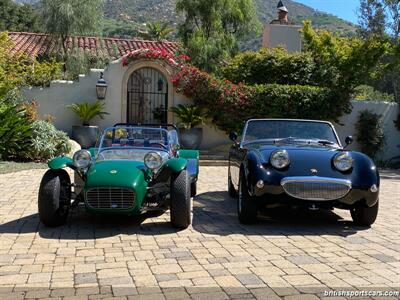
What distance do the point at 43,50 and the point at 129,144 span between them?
18.1 m

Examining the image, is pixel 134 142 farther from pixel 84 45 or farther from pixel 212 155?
pixel 84 45

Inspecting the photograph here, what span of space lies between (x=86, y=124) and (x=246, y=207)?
1054cm

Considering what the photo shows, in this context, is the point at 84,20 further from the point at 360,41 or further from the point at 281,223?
the point at 281,223

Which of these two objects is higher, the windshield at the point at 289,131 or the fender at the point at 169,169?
the windshield at the point at 289,131

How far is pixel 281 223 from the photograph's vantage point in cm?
645

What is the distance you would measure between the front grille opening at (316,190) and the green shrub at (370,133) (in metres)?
11.8

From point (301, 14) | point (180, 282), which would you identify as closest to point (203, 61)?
point (180, 282)

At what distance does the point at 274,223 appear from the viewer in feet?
21.1

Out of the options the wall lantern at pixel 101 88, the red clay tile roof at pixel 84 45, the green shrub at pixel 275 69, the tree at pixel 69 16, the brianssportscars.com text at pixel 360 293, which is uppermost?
→ the tree at pixel 69 16

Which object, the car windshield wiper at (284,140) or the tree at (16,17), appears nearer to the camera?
the car windshield wiper at (284,140)

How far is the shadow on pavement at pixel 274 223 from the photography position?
597cm

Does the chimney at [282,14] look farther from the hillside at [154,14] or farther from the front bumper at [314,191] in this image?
the hillside at [154,14]

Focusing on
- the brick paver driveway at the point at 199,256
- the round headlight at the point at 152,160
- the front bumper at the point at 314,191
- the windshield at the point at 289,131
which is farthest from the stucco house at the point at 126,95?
the front bumper at the point at 314,191

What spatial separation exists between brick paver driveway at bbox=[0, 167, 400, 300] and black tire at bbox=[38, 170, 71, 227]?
14 centimetres
